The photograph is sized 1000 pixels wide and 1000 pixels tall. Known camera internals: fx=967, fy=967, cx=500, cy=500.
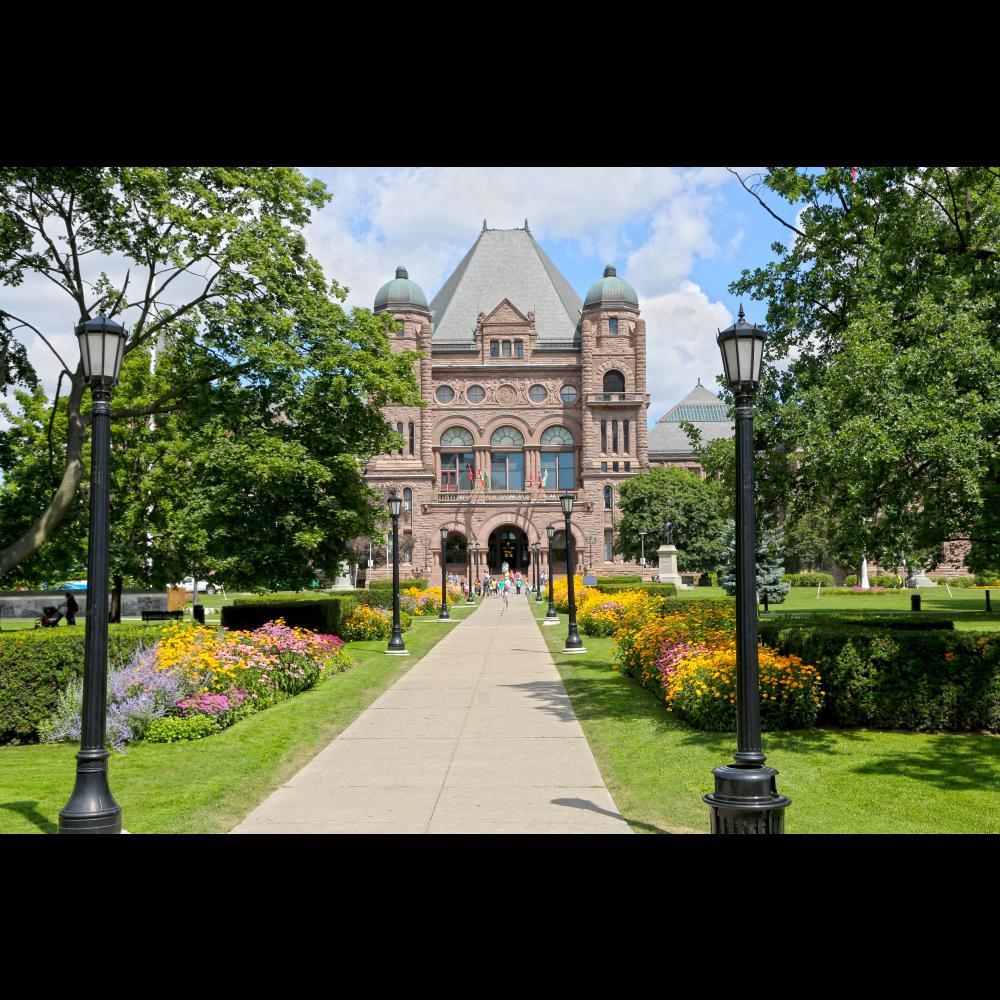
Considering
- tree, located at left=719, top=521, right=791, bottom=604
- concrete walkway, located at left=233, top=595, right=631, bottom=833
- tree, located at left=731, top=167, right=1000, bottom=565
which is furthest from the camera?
tree, located at left=719, top=521, right=791, bottom=604

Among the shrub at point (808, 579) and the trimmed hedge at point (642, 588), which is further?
the shrub at point (808, 579)

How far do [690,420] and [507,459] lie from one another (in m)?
32.1

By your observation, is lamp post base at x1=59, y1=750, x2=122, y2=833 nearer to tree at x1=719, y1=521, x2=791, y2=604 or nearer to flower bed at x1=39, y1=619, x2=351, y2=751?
flower bed at x1=39, y1=619, x2=351, y2=751

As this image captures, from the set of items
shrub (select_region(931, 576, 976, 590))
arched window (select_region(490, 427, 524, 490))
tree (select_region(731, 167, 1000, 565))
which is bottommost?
shrub (select_region(931, 576, 976, 590))

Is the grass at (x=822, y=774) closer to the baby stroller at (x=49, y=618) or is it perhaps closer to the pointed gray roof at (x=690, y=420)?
the baby stroller at (x=49, y=618)

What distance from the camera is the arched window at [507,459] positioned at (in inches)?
3231

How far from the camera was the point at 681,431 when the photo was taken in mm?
93875

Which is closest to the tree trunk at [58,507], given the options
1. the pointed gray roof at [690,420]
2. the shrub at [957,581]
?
the shrub at [957,581]

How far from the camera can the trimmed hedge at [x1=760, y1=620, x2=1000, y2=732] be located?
11.9 metres

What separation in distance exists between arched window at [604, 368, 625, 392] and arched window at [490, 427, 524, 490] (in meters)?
8.39

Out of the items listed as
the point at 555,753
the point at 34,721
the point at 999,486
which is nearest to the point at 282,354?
the point at 34,721

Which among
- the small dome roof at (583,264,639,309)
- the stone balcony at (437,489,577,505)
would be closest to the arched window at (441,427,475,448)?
the stone balcony at (437,489,577,505)

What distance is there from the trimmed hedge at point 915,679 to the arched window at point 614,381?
70.5 meters
